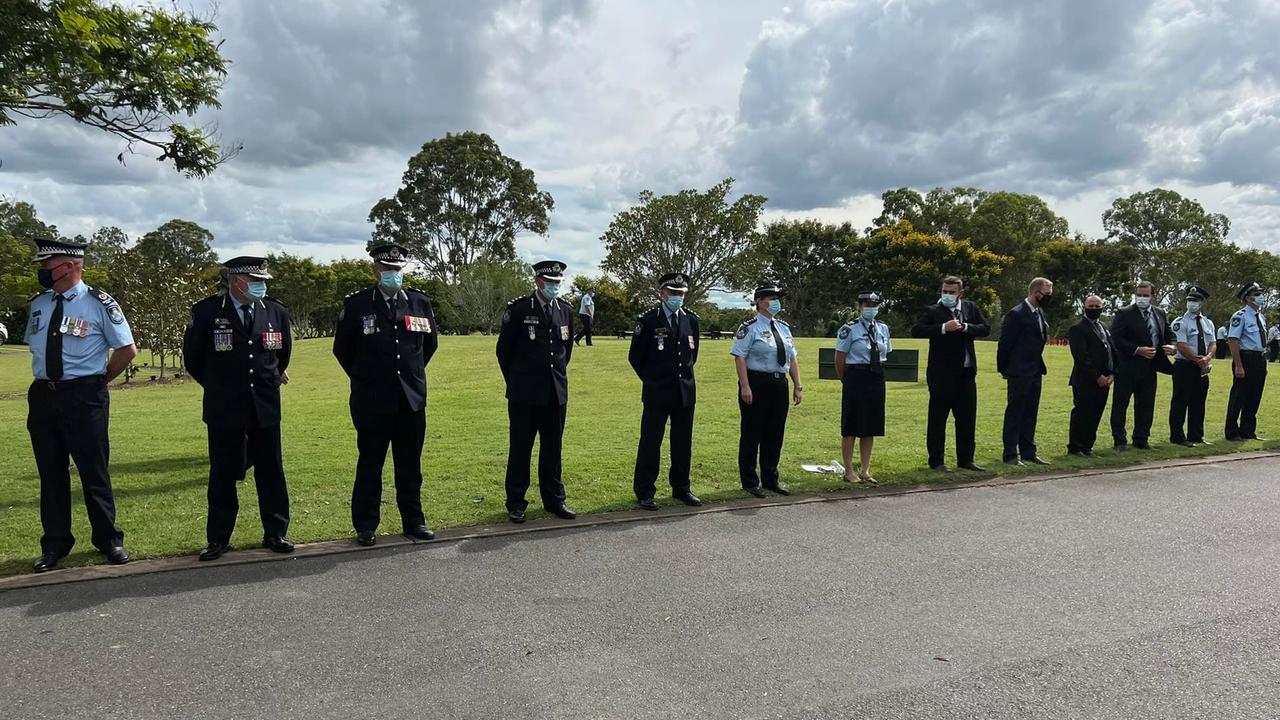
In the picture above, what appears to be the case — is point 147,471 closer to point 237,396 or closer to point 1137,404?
point 237,396

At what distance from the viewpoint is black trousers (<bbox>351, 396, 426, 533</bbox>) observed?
578 cm

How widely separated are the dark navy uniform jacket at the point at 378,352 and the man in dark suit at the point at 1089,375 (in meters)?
8.07

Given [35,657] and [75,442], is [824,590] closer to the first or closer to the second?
[35,657]

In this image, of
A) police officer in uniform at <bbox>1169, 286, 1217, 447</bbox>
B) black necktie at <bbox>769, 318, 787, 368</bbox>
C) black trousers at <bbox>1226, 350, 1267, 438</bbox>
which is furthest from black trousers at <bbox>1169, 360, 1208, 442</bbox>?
black necktie at <bbox>769, 318, 787, 368</bbox>

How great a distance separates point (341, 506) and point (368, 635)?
9.99ft

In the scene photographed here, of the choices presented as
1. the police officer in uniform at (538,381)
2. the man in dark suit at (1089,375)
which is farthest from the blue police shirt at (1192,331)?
the police officer in uniform at (538,381)

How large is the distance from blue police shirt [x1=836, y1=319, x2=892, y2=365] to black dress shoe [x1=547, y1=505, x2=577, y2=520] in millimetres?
3406

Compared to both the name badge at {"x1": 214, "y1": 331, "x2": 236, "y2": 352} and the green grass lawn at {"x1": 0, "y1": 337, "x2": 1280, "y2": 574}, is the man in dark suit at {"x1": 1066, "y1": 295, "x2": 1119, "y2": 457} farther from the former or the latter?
the name badge at {"x1": 214, "y1": 331, "x2": 236, "y2": 352}

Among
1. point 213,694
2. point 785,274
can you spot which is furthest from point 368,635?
point 785,274

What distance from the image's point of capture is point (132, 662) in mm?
3666

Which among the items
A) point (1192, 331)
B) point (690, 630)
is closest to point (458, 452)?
point (690, 630)

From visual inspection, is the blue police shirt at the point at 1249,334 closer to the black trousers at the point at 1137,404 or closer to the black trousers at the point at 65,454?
the black trousers at the point at 1137,404

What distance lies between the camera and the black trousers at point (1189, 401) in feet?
35.2

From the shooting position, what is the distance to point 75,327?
5137 mm
